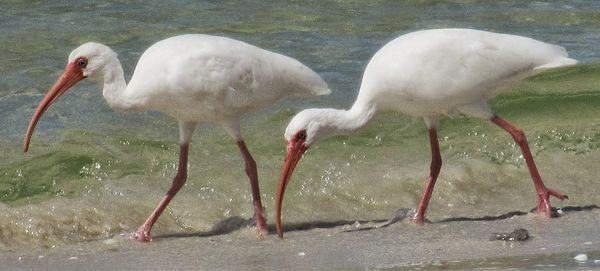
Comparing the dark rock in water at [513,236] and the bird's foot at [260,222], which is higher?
the dark rock in water at [513,236]

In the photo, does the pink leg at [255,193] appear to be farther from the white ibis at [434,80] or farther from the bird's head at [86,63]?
the bird's head at [86,63]

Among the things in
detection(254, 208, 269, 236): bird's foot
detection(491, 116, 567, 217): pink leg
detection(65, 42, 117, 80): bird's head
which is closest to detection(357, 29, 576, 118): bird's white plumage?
detection(491, 116, 567, 217): pink leg

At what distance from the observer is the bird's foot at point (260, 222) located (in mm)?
10314

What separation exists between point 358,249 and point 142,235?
5.58 feet

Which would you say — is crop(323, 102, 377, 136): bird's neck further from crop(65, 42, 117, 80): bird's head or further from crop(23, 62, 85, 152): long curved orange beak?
crop(23, 62, 85, 152): long curved orange beak

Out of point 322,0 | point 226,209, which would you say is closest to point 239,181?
point 226,209

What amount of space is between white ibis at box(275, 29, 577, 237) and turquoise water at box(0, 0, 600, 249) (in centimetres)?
90

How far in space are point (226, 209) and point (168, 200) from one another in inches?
24.3

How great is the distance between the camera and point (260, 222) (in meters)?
10.4

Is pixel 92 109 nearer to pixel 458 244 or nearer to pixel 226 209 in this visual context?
pixel 226 209

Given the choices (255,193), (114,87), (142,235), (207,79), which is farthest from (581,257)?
(114,87)

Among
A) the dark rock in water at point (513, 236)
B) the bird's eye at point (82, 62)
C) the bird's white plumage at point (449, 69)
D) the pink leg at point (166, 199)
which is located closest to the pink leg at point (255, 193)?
the pink leg at point (166, 199)

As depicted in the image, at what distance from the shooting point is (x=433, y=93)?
395 inches

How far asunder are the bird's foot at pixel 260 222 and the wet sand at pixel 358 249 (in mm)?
92
